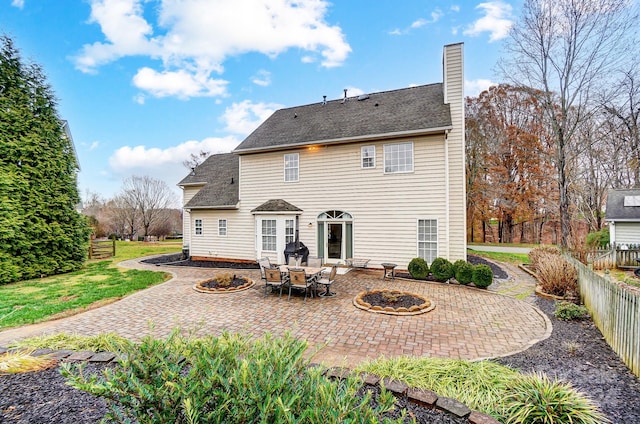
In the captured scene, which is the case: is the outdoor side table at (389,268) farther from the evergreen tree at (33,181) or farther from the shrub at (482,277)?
the evergreen tree at (33,181)

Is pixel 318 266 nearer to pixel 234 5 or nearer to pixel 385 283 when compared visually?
pixel 385 283

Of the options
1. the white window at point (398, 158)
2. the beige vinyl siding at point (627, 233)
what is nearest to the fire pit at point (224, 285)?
the white window at point (398, 158)

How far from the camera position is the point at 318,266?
33.2 ft

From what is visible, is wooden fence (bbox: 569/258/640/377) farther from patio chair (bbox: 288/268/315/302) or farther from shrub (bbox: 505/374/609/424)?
patio chair (bbox: 288/268/315/302)

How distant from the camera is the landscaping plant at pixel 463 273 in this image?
31.6ft

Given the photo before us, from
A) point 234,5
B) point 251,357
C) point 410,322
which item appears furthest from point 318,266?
point 234,5

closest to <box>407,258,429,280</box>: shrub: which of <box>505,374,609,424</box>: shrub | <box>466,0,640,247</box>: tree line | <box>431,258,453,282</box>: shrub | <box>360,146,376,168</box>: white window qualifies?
<box>431,258,453,282</box>: shrub

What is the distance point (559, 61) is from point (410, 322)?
707 inches

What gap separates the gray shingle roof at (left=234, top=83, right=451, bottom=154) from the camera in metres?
12.0

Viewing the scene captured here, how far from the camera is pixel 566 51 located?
15.0 m

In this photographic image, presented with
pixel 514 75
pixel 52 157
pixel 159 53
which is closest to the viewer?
pixel 52 157

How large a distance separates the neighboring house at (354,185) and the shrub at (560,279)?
3230 millimetres

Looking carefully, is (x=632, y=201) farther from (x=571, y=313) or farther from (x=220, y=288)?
(x=220, y=288)

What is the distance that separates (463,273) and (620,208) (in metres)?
14.1
